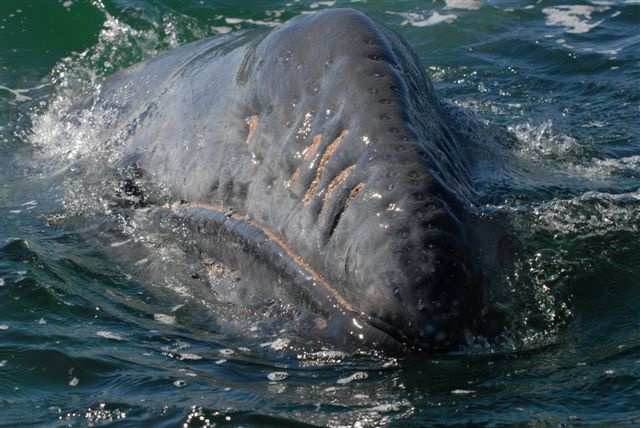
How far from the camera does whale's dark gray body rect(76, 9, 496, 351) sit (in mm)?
4020

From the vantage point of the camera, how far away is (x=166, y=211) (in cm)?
571

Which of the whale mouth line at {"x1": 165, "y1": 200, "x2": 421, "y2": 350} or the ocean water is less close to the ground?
the whale mouth line at {"x1": 165, "y1": 200, "x2": 421, "y2": 350}

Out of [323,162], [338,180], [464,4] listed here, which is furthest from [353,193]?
[464,4]

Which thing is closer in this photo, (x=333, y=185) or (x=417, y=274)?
(x=417, y=274)

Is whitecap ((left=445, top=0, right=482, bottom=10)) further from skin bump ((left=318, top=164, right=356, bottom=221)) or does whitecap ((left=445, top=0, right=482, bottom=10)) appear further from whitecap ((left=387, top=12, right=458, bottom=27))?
skin bump ((left=318, top=164, right=356, bottom=221))

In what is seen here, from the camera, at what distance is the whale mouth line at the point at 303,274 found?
13.5 feet

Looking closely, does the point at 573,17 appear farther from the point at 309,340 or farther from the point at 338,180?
the point at 309,340

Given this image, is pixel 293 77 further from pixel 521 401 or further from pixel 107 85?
pixel 107 85

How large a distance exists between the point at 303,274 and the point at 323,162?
51 cm

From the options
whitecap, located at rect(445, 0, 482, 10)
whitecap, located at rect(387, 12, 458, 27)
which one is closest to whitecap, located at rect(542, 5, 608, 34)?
whitecap, located at rect(445, 0, 482, 10)

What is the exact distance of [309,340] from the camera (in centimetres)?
437

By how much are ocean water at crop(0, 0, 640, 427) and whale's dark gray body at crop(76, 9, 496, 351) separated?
0.21 m

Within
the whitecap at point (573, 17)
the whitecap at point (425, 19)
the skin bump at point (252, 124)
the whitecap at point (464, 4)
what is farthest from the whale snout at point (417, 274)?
the whitecap at point (464, 4)

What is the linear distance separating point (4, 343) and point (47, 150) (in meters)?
3.71
